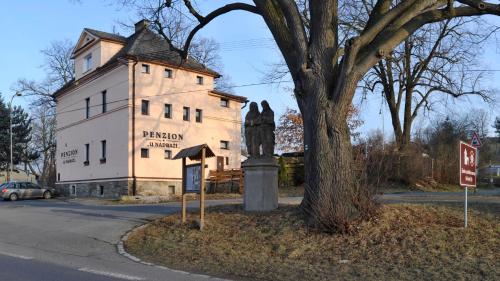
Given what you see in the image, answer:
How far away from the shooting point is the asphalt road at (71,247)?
359 inches

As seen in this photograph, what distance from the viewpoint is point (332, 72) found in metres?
13.0

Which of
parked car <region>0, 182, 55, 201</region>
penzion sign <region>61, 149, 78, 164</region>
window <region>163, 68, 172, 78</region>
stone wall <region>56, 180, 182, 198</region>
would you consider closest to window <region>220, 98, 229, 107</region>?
window <region>163, 68, 172, 78</region>

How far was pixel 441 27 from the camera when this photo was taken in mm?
36094

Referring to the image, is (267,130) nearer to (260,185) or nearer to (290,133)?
(260,185)

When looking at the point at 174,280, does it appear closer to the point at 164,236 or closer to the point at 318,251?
the point at 318,251

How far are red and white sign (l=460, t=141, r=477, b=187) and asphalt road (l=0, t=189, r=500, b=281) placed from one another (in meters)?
2.29

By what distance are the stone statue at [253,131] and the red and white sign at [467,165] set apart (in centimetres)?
607

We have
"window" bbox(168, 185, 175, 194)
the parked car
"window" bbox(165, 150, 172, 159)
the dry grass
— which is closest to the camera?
the dry grass

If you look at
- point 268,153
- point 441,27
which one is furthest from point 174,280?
point 441,27

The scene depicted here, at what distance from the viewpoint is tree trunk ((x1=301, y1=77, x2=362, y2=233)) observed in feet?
38.9

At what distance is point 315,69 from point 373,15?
2.26m

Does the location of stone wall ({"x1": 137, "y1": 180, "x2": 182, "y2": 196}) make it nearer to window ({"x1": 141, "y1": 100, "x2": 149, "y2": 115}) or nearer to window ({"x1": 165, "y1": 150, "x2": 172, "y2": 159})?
window ({"x1": 165, "y1": 150, "x2": 172, "y2": 159})

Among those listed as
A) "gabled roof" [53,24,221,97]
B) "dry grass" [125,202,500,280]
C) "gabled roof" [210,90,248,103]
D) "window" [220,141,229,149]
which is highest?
"gabled roof" [53,24,221,97]

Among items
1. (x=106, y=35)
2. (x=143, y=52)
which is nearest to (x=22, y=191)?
(x=106, y=35)
